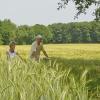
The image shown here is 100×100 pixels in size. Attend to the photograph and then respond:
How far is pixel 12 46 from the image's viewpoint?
1437 cm

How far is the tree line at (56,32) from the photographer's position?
3905 inches

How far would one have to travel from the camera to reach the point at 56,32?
342 feet

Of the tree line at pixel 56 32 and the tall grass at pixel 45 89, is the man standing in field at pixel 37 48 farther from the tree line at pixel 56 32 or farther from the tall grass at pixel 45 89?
the tree line at pixel 56 32

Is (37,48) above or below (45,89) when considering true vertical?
below

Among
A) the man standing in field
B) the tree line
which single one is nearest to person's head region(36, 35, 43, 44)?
the man standing in field

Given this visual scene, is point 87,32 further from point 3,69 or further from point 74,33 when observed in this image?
point 3,69

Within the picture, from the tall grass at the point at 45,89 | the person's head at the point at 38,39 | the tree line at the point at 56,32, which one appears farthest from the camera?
the tree line at the point at 56,32

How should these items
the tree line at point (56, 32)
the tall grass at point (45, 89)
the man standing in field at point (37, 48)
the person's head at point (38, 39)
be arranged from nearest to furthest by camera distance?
the tall grass at point (45, 89)
the man standing in field at point (37, 48)
the person's head at point (38, 39)
the tree line at point (56, 32)

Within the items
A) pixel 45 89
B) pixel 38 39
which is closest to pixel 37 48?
pixel 38 39

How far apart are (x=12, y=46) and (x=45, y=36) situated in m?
85.9

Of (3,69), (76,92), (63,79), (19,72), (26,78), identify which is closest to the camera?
(76,92)

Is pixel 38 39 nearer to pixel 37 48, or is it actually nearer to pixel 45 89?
pixel 37 48

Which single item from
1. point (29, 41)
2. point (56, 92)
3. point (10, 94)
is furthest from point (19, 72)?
point (29, 41)

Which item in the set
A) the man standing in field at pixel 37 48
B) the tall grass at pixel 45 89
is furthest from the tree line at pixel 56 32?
the tall grass at pixel 45 89
